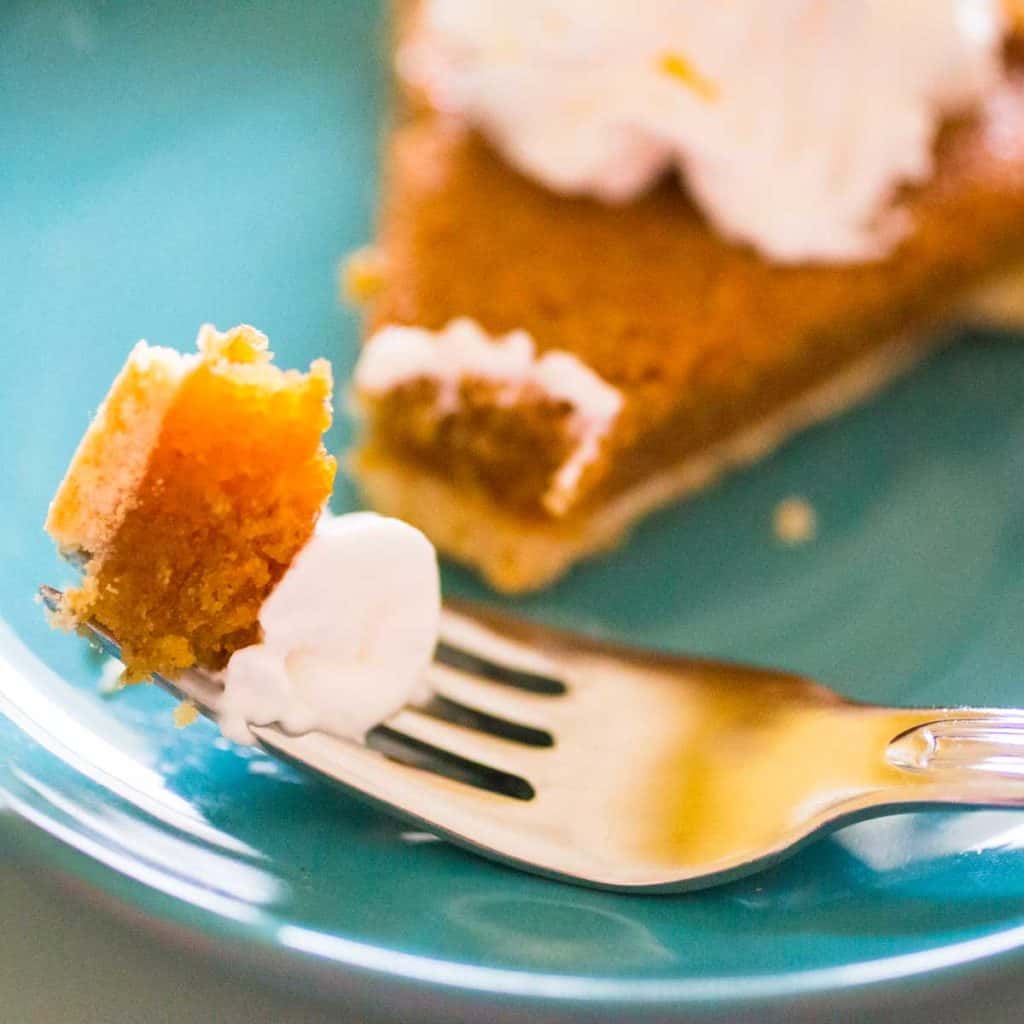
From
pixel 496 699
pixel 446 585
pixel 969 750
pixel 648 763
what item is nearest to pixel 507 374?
pixel 446 585

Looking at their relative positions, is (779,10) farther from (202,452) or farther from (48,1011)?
(48,1011)

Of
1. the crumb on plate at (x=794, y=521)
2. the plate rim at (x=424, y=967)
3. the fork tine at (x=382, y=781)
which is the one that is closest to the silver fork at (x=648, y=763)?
the fork tine at (x=382, y=781)

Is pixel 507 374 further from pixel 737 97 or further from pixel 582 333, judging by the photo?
Answer: pixel 737 97

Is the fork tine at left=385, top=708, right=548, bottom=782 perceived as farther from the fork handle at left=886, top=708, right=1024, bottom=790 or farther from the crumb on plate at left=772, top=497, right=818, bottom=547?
the crumb on plate at left=772, top=497, right=818, bottom=547

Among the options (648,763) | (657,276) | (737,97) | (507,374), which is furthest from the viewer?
(737,97)

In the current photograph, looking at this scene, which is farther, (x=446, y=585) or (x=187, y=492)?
(x=446, y=585)

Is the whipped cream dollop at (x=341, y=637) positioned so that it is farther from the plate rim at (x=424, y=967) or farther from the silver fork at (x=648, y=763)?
the plate rim at (x=424, y=967)

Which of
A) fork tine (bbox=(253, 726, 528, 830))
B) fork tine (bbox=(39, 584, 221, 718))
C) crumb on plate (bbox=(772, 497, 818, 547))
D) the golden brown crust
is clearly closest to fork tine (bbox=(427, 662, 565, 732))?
fork tine (bbox=(253, 726, 528, 830))
